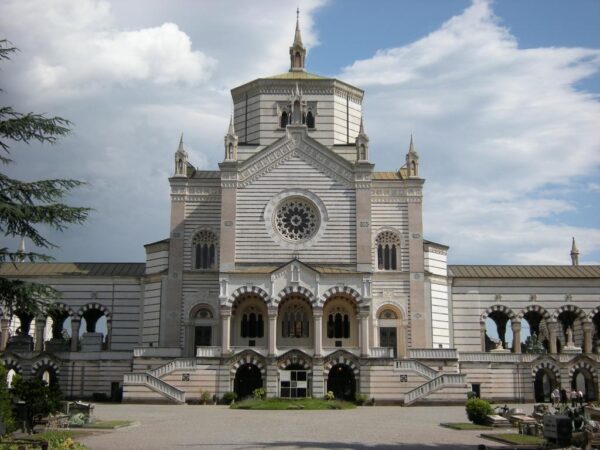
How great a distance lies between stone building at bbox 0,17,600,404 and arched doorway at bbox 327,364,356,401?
12 cm

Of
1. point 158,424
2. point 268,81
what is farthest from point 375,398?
point 268,81

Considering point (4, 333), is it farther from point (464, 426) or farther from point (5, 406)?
point (464, 426)

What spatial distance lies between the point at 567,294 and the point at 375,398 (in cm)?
1855

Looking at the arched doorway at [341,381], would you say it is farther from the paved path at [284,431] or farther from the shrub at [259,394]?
the paved path at [284,431]

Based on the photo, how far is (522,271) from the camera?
2256 inches

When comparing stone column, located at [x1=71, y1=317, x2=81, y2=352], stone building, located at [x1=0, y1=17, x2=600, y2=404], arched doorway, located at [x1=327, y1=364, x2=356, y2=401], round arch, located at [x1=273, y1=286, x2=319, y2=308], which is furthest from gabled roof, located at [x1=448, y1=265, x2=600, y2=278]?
stone column, located at [x1=71, y1=317, x2=81, y2=352]

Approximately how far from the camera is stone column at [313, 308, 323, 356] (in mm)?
47500

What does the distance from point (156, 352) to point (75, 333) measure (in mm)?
8503

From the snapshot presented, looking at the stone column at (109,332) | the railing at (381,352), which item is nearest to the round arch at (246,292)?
the railing at (381,352)

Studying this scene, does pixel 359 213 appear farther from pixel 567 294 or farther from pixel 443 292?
pixel 567 294

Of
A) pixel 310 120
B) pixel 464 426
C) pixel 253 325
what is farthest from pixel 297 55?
pixel 464 426

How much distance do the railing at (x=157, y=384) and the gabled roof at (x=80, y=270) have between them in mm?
11675

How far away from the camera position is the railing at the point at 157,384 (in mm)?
45281

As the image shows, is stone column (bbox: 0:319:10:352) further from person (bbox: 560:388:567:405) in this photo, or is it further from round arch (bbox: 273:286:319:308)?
person (bbox: 560:388:567:405)
